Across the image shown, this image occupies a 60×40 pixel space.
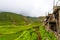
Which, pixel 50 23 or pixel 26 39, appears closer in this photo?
pixel 26 39

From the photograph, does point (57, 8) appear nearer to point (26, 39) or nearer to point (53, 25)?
point (26, 39)

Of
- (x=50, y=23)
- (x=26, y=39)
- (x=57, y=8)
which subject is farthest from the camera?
(x=50, y=23)

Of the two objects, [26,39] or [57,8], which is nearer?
[26,39]

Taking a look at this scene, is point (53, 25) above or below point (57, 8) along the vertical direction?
below

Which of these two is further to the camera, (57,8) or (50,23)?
(50,23)

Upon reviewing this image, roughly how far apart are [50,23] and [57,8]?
779 inches

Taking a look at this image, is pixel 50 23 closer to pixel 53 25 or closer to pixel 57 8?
pixel 53 25

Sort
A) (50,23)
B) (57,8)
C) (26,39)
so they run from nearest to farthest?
1. (26,39)
2. (57,8)
3. (50,23)

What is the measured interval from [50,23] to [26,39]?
28.1m

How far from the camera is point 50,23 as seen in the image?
214ft

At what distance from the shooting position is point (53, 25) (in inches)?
2596

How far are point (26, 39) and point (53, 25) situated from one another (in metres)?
28.9

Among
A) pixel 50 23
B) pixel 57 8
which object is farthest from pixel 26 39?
pixel 50 23

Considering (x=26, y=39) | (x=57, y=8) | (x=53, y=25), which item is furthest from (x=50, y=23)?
(x=26, y=39)
